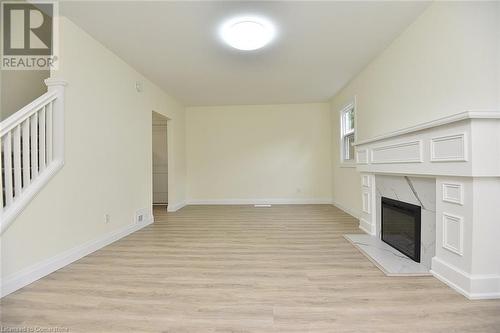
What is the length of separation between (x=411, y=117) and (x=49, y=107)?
12.6 ft

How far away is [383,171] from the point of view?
2.77 m

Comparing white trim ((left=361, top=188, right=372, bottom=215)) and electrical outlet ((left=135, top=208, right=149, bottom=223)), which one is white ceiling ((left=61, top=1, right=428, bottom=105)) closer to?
white trim ((left=361, top=188, right=372, bottom=215))

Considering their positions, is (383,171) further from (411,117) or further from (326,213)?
(326,213)

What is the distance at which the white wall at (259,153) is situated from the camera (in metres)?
5.94

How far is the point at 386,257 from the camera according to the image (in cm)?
240

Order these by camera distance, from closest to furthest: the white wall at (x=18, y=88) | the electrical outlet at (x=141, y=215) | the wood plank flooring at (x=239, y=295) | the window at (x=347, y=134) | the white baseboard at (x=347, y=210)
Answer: the wood plank flooring at (x=239, y=295) < the white wall at (x=18, y=88) < the electrical outlet at (x=141, y=215) < the white baseboard at (x=347, y=210) < the window at (x=347, y=134)

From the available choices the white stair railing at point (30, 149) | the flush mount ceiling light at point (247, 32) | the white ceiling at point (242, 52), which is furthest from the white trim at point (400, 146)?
the white stair railing at point (30, 149)

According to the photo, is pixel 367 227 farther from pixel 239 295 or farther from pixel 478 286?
pixel 239 295

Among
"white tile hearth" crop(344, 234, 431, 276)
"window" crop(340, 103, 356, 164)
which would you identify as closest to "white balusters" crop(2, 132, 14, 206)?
"white tile hearth" crop(344, 234, 431, 276)

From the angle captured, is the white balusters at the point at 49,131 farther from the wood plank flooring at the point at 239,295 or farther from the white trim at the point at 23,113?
the wood plank flooring at the point at 239,295

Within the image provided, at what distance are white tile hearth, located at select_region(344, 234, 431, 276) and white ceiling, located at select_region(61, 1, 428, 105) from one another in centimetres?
252

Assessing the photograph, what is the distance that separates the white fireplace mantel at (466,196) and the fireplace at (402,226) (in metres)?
0.31

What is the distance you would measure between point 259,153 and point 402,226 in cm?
391

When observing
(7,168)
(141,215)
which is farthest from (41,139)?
(141,215)
